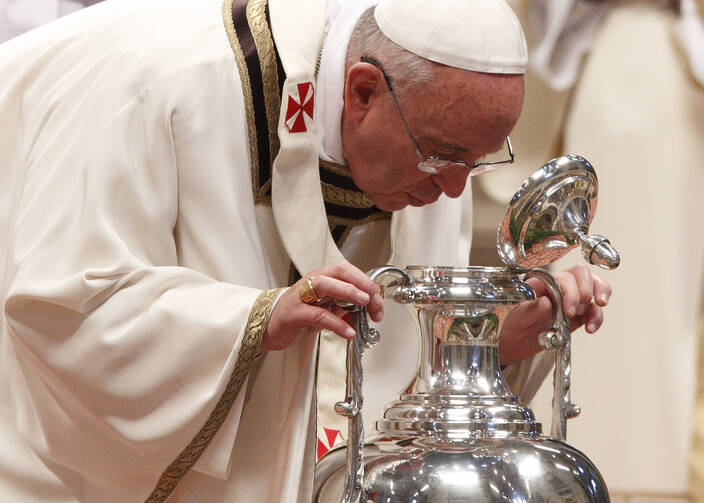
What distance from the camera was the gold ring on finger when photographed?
76.3 inches

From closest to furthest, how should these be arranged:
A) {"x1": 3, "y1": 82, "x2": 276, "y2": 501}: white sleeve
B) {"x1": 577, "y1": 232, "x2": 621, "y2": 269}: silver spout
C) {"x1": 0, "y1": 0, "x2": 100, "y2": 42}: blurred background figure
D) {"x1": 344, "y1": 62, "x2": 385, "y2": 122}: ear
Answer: {"x1": 577, "y1": 232, "x2": 621, "y2": 269}: silver spout < {"x1": 3, "y1": 82, "x2": 276, "y2": 501}: white sleeve < {"x1": 344, "y1": 62, "x2": 385, "y2": 122}: ear < {"x1": 0, "y1": 0, "x2": 100, "y2": 42}: blurred background figure

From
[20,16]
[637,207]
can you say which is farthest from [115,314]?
[637,207]

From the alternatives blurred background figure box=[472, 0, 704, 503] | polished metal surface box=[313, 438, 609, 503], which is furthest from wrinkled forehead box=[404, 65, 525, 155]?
blurred background figure box=[472, 0, 704, 503]

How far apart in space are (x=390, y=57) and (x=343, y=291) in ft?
1.88

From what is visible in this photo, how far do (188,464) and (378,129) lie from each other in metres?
0.63

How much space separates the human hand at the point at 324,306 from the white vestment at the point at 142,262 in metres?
0.05

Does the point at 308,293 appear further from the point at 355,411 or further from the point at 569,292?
the point at 569,292

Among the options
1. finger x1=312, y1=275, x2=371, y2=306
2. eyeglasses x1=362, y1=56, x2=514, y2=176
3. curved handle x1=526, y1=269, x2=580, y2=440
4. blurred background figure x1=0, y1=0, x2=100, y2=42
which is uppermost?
blurred background figure x1=0, y1=0, x2=100, y2=42

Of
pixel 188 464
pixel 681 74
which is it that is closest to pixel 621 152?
pixel 681 74

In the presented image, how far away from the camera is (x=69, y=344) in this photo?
210 centimetres

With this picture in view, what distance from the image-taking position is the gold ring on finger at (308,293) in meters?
1.94

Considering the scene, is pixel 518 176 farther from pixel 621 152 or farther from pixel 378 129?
pixel 378 129

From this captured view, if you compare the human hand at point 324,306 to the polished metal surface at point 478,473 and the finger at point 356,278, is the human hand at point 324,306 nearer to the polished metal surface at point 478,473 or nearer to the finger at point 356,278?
the finger at point 356,278

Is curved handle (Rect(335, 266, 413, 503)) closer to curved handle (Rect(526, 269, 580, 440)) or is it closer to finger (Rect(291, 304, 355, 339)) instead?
finger (Rect(291, 304, 355, 339))
